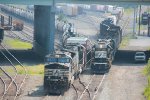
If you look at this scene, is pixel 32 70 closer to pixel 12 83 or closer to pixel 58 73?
pixel 12 83

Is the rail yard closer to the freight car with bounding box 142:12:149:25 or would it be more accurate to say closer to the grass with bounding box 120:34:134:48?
the grass with bounding box 120:34:134:48

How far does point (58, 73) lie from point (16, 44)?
34.4 meters

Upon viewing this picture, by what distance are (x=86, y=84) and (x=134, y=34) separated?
49.2 m

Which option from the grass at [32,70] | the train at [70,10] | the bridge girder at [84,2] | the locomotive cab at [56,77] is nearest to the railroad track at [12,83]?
the grass at [32,70]

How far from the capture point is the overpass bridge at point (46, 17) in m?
63.8

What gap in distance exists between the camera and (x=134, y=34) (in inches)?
3814

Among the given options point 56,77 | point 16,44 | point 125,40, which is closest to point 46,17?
point 16,44

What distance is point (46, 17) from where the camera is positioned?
66.1 metres

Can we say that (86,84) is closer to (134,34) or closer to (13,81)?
(13,81)

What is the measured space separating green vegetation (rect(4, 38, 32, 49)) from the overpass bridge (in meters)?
5.96

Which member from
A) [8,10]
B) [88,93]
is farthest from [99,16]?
[88,93]

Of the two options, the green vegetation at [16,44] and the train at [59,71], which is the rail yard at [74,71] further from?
the green vegetation at [16,44]

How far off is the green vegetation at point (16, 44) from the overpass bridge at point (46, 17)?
5956 millimetres

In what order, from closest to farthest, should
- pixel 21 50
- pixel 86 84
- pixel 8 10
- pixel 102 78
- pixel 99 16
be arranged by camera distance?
pixel 86 84
pixel 102 78
pixel 21 50
pixel 8 10
pixel 99 16
